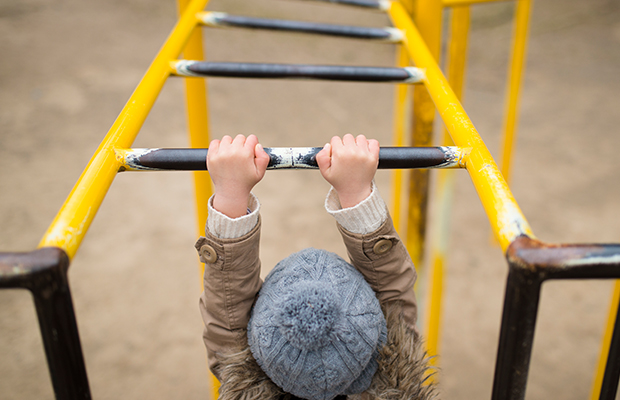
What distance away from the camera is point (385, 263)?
2.43 feet

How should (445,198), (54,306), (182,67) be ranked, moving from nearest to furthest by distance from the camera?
(54,306) → (182,67) → (445,198)

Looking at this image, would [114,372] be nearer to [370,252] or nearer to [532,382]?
[370,252]

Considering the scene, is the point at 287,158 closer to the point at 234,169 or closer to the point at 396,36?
the point at 234,169

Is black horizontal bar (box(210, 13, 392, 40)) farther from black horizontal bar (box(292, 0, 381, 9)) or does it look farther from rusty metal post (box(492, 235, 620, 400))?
rusty metal post (box(492, 235, 620, 400))

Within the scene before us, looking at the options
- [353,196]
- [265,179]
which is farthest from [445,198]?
[265,179]

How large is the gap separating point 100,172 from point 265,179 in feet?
8.49

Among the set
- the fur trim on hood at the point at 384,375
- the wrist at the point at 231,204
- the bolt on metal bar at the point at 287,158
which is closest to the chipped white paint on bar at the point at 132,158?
the bolt on metal bar at the point at 287,158

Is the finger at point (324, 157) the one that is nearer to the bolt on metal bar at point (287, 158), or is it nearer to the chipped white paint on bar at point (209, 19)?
the bolt on metal bar at point (287, 158)

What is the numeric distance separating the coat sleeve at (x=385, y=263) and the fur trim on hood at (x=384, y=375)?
5 cm

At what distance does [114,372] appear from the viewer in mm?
1891

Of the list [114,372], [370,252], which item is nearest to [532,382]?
[370,252]

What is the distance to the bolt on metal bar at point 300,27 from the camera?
105cm

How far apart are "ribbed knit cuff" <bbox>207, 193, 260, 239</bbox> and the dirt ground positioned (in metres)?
1.41

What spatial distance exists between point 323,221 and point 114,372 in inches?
54.9
